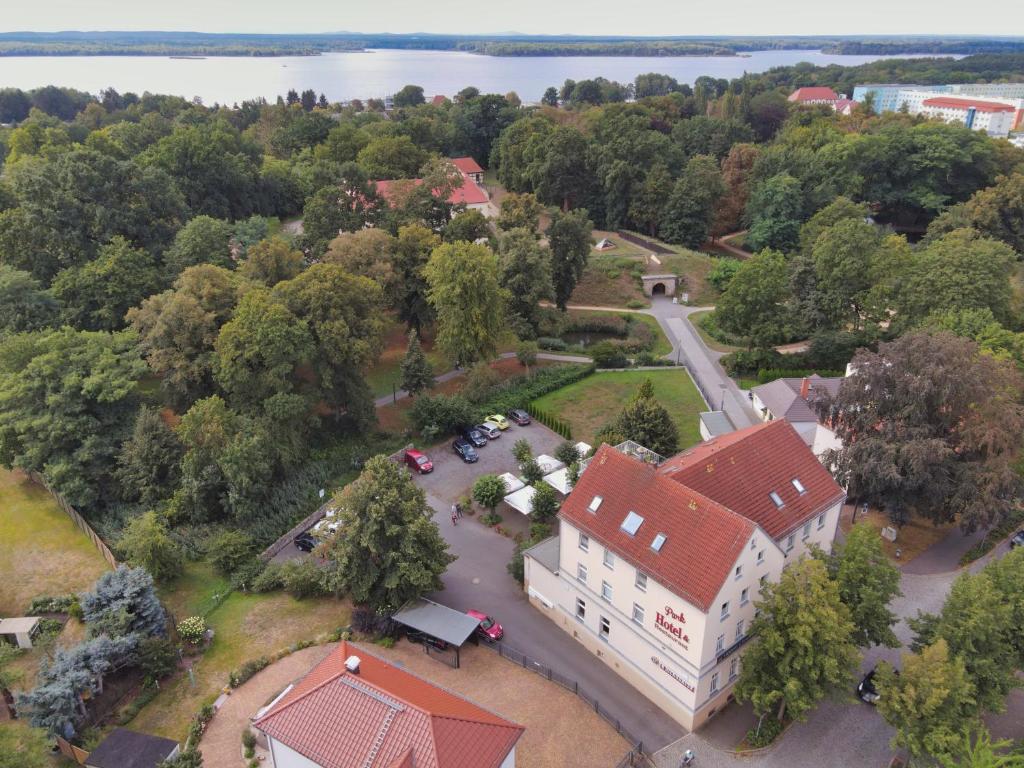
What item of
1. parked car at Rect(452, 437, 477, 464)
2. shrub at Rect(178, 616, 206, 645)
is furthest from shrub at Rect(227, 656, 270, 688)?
parked car at Rect(452, 437, 477, 464)

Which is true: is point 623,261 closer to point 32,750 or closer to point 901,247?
point 901,247

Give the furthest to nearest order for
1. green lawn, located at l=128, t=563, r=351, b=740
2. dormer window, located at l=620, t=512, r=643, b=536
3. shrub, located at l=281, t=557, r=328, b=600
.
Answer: shrub, located at l=281, t=557, r=328, b=600 → green lawn, located at l=128, t=563, r=351, b=740 → dormer window, located at l=620, t=512, r=643, b=536

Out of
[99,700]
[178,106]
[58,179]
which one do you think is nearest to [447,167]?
[58,179]

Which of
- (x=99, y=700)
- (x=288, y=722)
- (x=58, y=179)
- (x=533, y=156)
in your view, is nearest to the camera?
(x=288, y=722)

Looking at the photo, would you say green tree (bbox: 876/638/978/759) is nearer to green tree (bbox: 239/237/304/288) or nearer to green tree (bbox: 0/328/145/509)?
green tree (bbox: 0/328/145/509)

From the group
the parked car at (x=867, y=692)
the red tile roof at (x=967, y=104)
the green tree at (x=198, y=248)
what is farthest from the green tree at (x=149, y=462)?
the red tile roof at (x=967, y=104)

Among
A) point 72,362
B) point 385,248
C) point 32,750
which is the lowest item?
point 32,750
